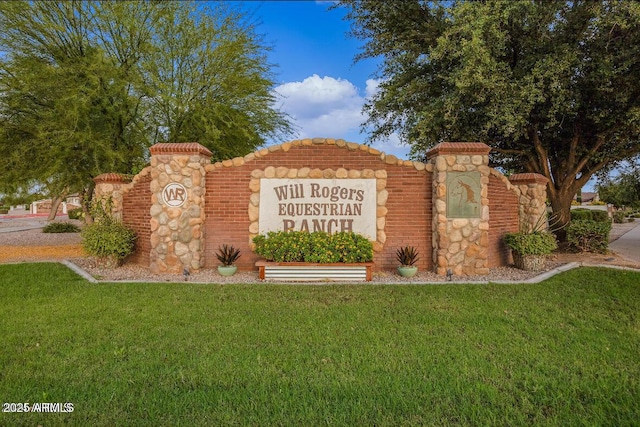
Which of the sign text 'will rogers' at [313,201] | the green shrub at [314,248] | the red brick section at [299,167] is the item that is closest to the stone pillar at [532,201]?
the red brick section at [299,167]

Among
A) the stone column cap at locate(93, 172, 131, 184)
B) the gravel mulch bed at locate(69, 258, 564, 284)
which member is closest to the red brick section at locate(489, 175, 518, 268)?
the gravel mulch bed at locate(69, 258, 564, 284)

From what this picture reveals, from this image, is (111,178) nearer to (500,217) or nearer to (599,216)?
(500,217)

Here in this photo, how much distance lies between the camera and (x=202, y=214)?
8.99m

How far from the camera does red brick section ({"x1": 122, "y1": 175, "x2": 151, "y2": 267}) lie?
30.9ft

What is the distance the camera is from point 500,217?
989 centimetres

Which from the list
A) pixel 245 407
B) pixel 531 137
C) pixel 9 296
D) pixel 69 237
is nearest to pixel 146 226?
pixel 9 296

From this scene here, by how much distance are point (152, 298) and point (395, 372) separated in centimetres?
451

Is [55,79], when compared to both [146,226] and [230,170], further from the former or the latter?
[230,170]

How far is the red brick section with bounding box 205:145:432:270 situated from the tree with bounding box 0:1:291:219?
2913 mm

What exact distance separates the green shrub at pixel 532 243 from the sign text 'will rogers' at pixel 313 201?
3562mm

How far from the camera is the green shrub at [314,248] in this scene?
839 cm

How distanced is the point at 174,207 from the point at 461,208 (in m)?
6.50

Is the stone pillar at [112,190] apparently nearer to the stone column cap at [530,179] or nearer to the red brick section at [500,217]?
the red brick section at [500,217]

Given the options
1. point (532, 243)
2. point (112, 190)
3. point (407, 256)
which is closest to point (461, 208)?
point (407, 256)
